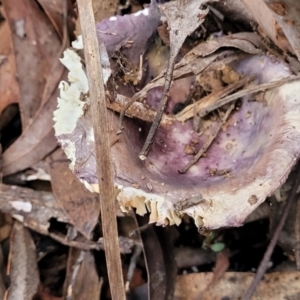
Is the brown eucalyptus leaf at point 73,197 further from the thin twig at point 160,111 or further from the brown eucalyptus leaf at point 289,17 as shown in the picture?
the brown eucalyptus leaf at point 289,17

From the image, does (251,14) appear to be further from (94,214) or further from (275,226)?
(94,214)

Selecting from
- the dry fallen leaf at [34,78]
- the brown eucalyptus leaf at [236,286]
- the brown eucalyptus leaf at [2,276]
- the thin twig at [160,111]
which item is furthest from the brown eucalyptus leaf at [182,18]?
the brown eucalyptus leaf at [2,276]

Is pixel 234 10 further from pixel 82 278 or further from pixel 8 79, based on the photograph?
pixel 82 278

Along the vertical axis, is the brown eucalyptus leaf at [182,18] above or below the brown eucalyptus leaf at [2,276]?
above

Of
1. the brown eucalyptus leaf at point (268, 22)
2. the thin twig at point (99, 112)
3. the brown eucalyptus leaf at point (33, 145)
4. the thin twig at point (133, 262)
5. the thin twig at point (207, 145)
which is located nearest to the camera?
the thin twig at point (99, 112)

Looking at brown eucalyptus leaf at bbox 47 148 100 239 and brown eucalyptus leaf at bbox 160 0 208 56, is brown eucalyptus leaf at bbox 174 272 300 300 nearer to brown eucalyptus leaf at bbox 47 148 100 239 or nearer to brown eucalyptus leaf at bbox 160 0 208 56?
brown eucalyptus leaf at bbox 47 148 100 239

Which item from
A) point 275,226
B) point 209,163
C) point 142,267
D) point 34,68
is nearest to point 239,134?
point 209,163

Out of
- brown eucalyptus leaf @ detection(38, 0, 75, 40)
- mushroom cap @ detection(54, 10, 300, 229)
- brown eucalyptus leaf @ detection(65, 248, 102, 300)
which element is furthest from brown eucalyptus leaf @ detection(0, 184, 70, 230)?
brown eucalyptus leaf @ detection(38, 0, 75, 40)

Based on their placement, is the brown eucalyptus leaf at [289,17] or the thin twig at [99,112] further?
the brown eucalyptus leaf at [289,17]
